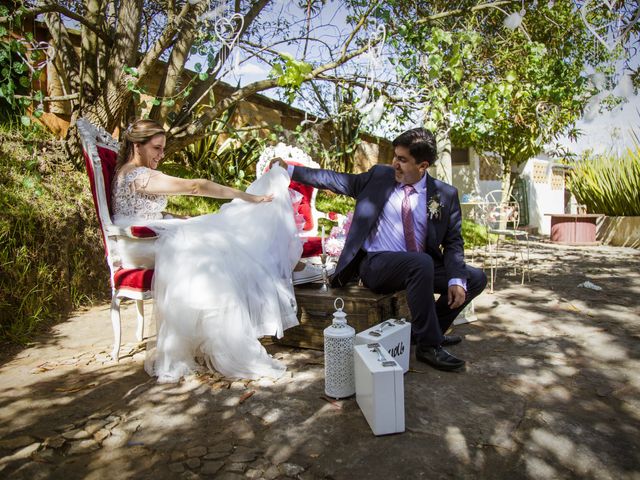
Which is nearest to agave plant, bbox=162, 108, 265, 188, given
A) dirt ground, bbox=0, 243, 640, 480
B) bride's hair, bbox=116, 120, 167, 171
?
bride's hair, bbox=116, 120, 167, 171

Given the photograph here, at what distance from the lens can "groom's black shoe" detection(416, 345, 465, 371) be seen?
116 inches

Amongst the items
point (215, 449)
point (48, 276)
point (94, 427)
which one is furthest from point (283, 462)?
point (48, 276)

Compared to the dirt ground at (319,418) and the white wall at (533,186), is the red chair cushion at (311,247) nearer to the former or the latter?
the dirt ground at (319,418)

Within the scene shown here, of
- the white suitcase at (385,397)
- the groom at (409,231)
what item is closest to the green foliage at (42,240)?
the groom at (409,231)

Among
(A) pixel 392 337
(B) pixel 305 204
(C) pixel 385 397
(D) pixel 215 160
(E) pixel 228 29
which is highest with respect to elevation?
(E) pixel 228 29

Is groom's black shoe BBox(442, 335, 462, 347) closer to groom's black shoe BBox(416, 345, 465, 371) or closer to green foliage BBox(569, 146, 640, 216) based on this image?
groom's black shoe BBox(416, 345, 465, 371)

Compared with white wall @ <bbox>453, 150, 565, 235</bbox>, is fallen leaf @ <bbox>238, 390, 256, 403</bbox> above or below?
below

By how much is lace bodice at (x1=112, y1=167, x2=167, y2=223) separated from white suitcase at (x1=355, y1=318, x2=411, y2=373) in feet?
6.10

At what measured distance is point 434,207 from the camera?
10.6 feet

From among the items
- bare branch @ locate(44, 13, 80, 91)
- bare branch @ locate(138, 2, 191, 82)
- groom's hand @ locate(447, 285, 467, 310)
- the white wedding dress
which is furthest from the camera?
bare branch @ locate(44, 13, 80, 91)

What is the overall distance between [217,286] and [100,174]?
1.28m

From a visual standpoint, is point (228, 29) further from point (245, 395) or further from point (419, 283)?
point (245, 395)

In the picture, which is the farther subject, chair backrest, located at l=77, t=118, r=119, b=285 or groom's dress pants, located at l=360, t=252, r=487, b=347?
chair backrest, located at l=77, t=118, r=119, b=285

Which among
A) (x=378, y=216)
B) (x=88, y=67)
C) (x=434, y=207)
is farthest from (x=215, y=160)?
(x=434, y=207)
